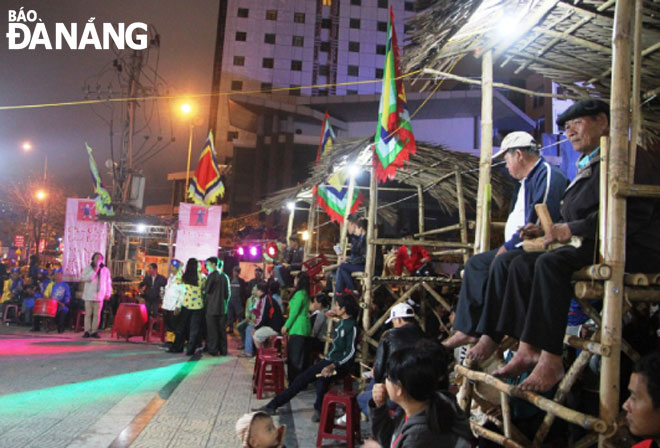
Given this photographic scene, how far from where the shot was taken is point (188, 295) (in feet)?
39.8

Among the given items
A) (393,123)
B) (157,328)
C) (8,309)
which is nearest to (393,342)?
(393,123)

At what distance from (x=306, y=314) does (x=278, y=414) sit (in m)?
1.77

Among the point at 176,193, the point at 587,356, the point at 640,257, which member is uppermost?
the point at 176,193

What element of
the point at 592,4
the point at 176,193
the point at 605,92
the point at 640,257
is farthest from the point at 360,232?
the point at 176,193

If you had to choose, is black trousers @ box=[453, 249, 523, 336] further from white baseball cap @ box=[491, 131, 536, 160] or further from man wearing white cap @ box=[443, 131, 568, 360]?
white baseball cap @ box=[491, 131, 536, 160]

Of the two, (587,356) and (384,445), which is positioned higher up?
(587,356)

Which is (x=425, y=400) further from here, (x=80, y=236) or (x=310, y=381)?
(x=80, y=236)

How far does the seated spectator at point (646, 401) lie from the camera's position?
7.55 ft

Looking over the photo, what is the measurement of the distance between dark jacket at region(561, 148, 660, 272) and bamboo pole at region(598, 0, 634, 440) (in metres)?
0.22

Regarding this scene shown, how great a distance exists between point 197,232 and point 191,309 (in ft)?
14.3

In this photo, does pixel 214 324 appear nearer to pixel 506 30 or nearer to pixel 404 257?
pixel 404 257

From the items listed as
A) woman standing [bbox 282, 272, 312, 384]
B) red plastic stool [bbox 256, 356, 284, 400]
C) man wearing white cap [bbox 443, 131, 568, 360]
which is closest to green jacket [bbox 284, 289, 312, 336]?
woman standing [bbox 282, 272, 312, 384]

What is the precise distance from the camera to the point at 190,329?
1211 cm

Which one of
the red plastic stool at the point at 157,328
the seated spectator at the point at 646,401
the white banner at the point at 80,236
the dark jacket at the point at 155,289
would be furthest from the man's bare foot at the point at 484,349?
the white banner at the point at 80,236
